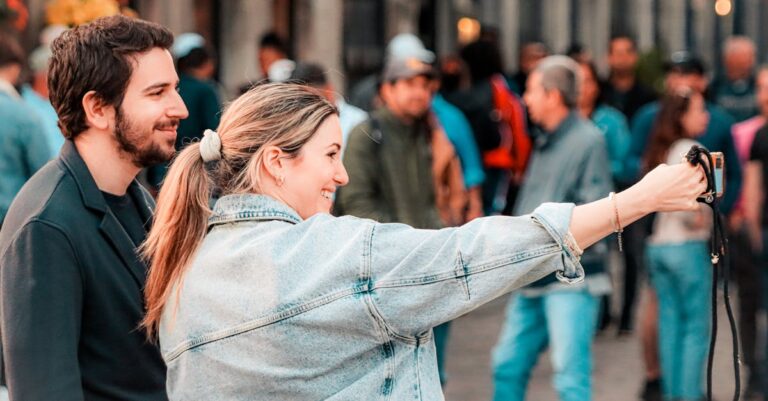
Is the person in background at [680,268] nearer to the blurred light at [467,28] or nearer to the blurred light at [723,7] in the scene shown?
the blurred light at [467,28]

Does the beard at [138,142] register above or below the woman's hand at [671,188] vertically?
above

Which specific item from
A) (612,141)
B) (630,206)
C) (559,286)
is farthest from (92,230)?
(612,141)

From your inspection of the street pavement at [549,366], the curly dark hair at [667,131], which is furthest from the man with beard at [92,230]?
the street pavement at [549,366]

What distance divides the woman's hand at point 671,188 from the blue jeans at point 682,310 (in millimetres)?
4981

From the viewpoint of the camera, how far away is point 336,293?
2697 millimetres

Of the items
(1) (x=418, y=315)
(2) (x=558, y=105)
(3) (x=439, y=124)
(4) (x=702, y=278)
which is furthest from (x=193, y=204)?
(3) (x=439, y=124)

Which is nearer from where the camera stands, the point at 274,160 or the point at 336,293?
the point at 336,293

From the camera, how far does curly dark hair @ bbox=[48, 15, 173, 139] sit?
3318 mm

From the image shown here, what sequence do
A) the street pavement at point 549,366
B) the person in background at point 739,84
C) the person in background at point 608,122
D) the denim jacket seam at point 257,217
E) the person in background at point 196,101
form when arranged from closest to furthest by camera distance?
the denim jacket seam at point 257,217
the street pavement at point 549,366
the person in background at point 196,101
the person in background at point 608,122
the person in background at point 739,84

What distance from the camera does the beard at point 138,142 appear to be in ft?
11.1

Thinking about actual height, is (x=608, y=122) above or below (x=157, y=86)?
below

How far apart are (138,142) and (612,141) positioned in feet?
25.3

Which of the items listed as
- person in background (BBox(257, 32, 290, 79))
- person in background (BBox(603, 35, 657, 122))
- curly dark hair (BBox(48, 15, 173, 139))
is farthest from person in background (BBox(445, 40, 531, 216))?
curly dark hair (BBox(48, 15, 173, 139))

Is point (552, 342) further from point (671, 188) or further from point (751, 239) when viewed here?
point (671, 188)
